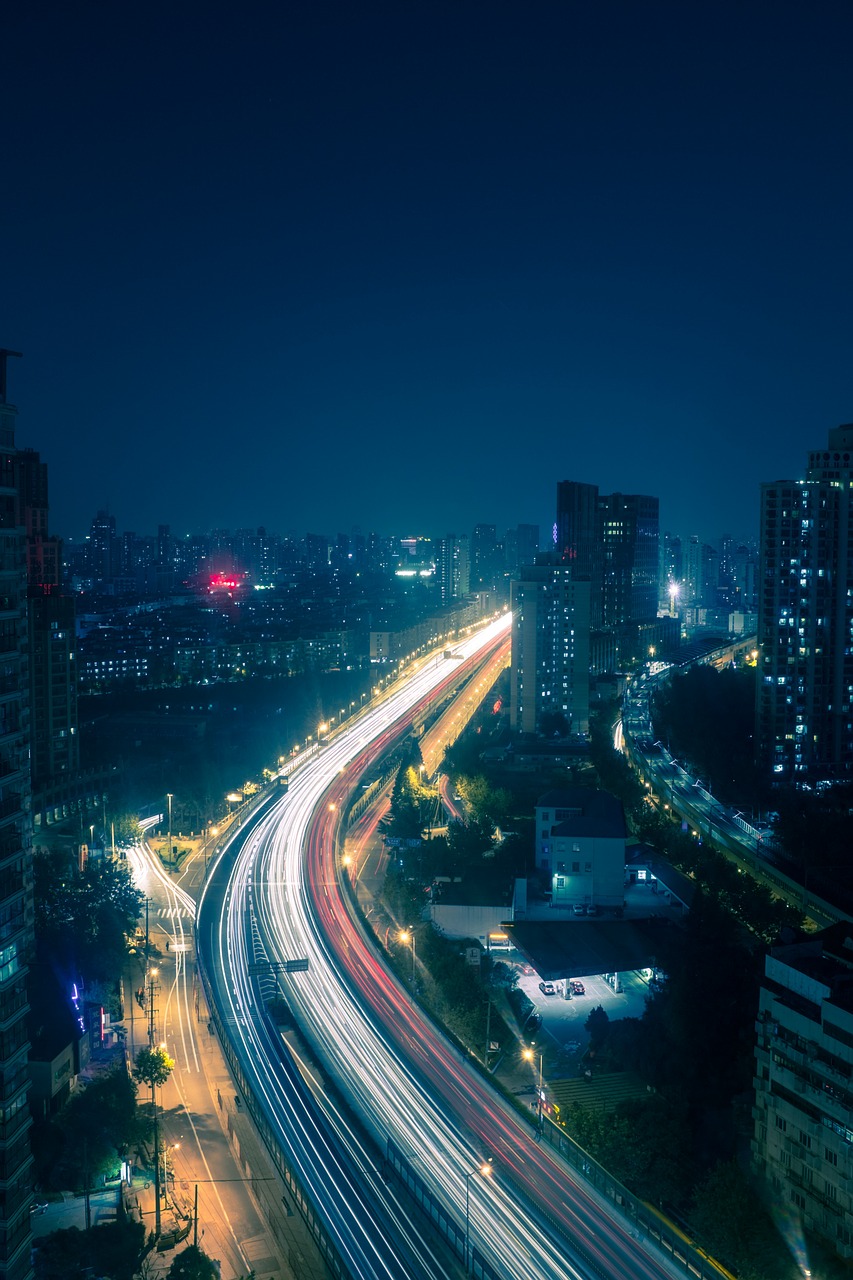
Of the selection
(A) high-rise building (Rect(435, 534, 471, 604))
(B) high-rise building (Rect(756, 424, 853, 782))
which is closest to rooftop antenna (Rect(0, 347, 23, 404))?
(B) high-rise building (Rect(756, 424, 853, 782))

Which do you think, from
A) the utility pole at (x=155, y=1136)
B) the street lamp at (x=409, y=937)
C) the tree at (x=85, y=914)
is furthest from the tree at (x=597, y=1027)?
the tree at (x=85, y=914)

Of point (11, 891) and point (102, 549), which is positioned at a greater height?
point (102, 549)

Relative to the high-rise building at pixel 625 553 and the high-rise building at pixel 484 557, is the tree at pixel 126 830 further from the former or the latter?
the high-rise building at pixel 484 557

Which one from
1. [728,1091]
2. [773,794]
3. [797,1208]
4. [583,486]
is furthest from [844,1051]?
[583,486]

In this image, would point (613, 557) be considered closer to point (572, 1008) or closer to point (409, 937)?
point (409, 937)

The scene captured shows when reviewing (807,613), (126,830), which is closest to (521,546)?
(807,613)

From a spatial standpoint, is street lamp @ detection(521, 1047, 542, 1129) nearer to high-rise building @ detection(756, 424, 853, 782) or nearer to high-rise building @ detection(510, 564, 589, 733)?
high-rise building @ detection(756, 424, 853, 782)
